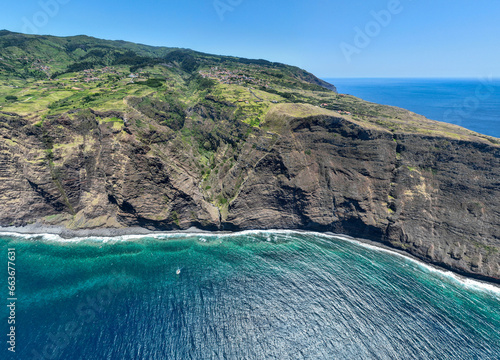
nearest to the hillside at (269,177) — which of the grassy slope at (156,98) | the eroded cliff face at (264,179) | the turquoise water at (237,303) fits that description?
the eroded cliff face at (264,179)

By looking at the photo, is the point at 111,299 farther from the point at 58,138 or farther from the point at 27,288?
the point at 58,138

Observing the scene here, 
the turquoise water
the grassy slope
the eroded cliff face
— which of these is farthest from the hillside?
the turquoise water

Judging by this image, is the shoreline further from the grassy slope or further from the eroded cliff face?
the grassy slope

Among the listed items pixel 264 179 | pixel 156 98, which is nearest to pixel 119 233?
pixel 264 179

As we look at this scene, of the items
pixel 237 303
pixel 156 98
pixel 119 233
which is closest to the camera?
pixel 237 303

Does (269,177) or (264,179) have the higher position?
(269,177)

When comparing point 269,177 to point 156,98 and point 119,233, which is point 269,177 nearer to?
point 119,233

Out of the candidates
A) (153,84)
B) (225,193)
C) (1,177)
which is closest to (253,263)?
(225,193)
